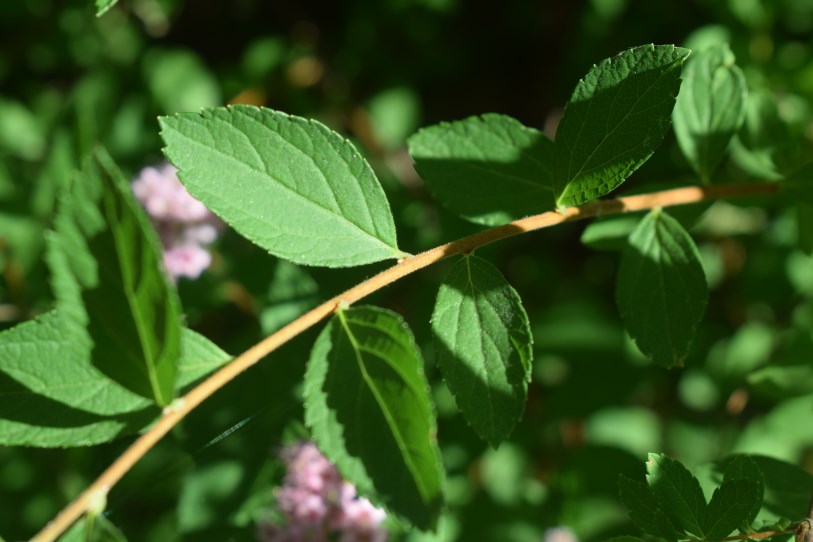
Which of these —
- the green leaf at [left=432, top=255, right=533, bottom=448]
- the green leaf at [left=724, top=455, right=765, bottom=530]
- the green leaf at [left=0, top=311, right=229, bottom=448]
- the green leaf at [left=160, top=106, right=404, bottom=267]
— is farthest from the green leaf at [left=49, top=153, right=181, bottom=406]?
the green leaf at [left=724, top=455, right=765, bottom=530]

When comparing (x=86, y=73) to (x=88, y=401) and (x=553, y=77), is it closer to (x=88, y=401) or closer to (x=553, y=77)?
(x=553, y=77)

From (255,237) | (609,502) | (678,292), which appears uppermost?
(255,237)

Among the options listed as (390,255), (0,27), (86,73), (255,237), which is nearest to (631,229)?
(390,255)

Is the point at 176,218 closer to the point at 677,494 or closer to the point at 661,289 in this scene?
the point at 661,289

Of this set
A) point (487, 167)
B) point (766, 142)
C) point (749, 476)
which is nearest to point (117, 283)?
point (487, 167)

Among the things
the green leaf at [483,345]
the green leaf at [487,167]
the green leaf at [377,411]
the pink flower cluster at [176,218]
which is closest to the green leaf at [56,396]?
the green leaf at [377,411]

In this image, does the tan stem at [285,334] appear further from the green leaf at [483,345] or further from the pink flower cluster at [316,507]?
the pink flower cluster at [316,507]
